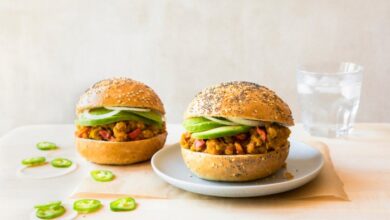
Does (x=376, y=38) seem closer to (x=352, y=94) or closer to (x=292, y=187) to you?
(x=352, y=94)

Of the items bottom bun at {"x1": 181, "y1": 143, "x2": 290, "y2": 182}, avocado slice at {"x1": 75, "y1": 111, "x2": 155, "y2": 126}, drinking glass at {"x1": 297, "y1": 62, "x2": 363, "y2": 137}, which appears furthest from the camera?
drinking glass at {"x1": 297, "y1": 62, "x2": 363, "y2": 137}

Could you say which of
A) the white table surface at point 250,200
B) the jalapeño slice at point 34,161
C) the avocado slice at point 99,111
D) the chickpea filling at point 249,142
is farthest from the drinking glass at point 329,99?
the jalapeño slice at point 34,161

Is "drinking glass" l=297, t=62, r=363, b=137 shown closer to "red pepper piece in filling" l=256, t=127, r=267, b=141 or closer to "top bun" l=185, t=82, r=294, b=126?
"top bun" l=185, t=82, r=294, b=126

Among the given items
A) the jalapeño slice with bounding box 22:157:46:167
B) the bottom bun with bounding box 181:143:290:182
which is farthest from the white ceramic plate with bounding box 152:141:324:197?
the jalapeño slice with bounding box 22:157:46:167

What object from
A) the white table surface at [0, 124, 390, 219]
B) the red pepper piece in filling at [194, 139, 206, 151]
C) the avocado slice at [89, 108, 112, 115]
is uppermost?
the avocado slice at [89, 108, 112, 115]

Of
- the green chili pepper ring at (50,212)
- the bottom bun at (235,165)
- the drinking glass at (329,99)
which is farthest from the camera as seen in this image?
the drinking glass at (329,99)

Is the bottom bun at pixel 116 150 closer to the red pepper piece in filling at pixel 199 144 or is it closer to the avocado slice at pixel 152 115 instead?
the avocado slice at pixel 152 115

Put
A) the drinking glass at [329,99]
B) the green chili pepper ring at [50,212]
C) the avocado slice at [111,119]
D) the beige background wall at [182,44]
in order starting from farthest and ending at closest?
the beige background wall at [182,44], the drinking glass at [329,99], the avocado slice at [111,119], the green chili pepper ring at [50,212]

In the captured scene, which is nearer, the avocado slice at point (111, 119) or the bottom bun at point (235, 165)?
the bottom bun at point (235, 165)
